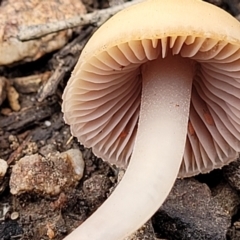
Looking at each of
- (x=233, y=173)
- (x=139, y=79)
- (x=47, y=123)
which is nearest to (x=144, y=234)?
(x=233, y=173)

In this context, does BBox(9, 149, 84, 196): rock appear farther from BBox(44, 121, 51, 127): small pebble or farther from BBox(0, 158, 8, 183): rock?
BBox(44, 121, 51, 127): small pebble

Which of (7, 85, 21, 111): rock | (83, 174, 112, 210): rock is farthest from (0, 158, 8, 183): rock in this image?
(7, 85, 21, 111): rock

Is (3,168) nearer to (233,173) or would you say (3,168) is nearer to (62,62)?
(62,62)

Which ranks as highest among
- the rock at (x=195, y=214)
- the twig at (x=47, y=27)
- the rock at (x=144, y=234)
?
the twig at (x=47, y=27)

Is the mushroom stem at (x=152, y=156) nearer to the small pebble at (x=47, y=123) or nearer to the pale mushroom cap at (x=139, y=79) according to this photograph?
the pale mushroom cap at (x=139, y=79)

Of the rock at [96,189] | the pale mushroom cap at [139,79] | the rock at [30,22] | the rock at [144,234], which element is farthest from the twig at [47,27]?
the rock at [144,234]

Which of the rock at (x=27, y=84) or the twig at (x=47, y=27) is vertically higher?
the twig at (x=47, y=27)
